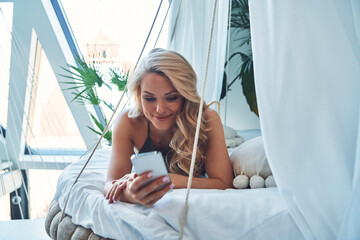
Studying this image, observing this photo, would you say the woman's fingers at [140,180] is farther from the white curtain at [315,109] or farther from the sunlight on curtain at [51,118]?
the sunlight on curtain at [51,118]

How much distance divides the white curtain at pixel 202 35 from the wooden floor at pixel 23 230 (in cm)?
126

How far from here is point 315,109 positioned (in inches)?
33.3

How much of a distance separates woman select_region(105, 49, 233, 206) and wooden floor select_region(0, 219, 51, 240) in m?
0.51

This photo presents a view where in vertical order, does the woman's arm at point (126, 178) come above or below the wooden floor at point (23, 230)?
above

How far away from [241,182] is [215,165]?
13 centimetres

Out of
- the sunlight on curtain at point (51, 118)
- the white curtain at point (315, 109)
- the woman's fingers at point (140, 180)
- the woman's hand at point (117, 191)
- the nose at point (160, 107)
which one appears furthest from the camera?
the sunlight on curtain at point (51, 118)

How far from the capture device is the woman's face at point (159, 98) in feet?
4.34

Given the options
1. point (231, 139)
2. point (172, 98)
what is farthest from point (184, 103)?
point (231, 139)

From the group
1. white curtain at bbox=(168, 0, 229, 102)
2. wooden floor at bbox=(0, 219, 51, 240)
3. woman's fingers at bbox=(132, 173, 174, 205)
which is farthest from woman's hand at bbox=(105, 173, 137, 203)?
white curtain at bbox=(168, 0, 229, 102)

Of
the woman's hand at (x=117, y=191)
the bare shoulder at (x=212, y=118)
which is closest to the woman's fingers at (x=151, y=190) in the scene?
the woman's hand at (x=117, y=191)

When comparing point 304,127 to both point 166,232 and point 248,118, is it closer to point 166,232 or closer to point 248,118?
point 166,232

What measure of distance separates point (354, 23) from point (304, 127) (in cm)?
28

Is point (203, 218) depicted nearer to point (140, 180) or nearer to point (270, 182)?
point (140, 180)

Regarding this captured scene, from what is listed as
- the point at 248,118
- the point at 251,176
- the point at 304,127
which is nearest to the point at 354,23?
the point at 304,127
